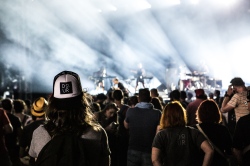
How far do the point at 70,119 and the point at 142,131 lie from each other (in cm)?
323

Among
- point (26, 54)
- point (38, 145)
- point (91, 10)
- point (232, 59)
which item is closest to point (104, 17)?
point (91, 10)

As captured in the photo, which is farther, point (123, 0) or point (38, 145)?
point (123, 0)

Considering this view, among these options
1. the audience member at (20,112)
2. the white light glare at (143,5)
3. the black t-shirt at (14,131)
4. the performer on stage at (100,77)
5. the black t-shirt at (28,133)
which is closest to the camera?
the black t-shirt at (28,133)

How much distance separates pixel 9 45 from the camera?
17719mm

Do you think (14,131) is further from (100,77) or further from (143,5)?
(143,5)

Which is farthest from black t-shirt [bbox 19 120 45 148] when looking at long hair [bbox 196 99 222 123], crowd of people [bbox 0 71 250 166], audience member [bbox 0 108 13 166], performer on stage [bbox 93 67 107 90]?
performer on stage [bbox 93 67 107 90]

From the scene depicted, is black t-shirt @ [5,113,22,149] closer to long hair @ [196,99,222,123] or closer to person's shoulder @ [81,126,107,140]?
long hair @ [196,99,222,123]

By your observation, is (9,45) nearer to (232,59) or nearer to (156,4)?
(156,4)

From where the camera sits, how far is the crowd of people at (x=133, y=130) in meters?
2.34

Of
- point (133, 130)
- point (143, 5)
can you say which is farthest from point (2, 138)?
point (143, 5)

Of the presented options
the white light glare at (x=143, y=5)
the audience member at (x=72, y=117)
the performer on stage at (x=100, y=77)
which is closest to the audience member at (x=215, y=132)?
the audience member at (x=72, y=117)

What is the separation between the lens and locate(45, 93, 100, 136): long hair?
2309 millimetres

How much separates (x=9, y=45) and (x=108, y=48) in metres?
5.23

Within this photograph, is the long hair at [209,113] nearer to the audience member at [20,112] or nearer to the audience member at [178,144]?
the audience member at [178,144]
